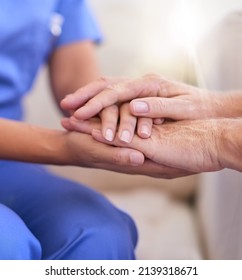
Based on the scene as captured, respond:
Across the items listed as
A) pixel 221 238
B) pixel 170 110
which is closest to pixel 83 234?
pixel 170 110

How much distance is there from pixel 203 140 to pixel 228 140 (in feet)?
0.11

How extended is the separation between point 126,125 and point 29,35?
33cm

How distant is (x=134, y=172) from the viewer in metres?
0.65

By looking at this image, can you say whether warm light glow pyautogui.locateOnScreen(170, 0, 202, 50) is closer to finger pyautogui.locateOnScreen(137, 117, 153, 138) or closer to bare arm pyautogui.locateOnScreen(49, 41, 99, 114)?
bare arm pyautogui.locateOnScreen(49, 41, 99, 114)

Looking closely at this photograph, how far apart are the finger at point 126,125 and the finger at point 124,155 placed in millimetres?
15

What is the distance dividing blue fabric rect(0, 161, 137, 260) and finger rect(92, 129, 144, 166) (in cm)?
10

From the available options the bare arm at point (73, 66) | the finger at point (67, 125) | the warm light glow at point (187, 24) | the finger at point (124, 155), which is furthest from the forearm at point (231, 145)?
the bare arm at point (73, 66)

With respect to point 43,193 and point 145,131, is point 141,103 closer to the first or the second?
point 145,131

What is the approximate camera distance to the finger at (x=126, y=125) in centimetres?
61

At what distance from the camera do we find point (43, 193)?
726 millimetres

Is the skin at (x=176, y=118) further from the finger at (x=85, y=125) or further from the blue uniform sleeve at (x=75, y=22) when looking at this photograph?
the blue uniform sleeve at (x=75, y=22)

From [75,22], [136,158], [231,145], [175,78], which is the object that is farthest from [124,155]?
[75,22]

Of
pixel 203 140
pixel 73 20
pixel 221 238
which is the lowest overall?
pixel 221 238
